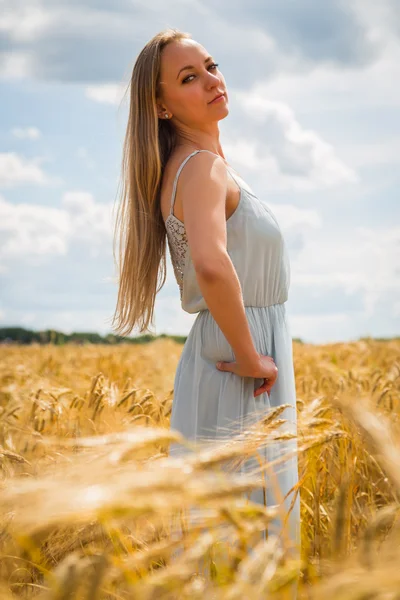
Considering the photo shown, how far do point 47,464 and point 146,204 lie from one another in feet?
2.92

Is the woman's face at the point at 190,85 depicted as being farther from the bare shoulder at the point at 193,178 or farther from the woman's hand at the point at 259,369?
the woman's hand at the point at 259,369

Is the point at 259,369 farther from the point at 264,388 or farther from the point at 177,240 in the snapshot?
the point at 177,240

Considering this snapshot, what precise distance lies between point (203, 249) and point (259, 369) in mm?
384

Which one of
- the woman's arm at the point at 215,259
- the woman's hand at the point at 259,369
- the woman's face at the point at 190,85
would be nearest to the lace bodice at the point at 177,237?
the woman's arm at the point at 215,259

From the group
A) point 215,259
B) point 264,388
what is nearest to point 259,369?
point 264,388

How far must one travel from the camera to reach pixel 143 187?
2156mm

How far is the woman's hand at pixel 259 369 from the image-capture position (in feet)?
6.06

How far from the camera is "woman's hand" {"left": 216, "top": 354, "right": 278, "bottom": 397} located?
185 centimetres

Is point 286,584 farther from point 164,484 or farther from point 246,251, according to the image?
point 246,251

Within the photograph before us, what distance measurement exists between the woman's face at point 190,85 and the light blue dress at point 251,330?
21cm

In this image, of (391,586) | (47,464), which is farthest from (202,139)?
(391,586)

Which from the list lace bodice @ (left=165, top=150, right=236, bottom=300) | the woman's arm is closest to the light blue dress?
lace bodice @ (left=165, top=150, right=236, bottom=300)

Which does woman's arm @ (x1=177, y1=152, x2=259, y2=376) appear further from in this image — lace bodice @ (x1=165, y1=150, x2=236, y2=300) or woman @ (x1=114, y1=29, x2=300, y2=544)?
lace bodice @ (x1=165, y1=150, x2=236, y2=300)

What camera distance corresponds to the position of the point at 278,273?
2.09 m
